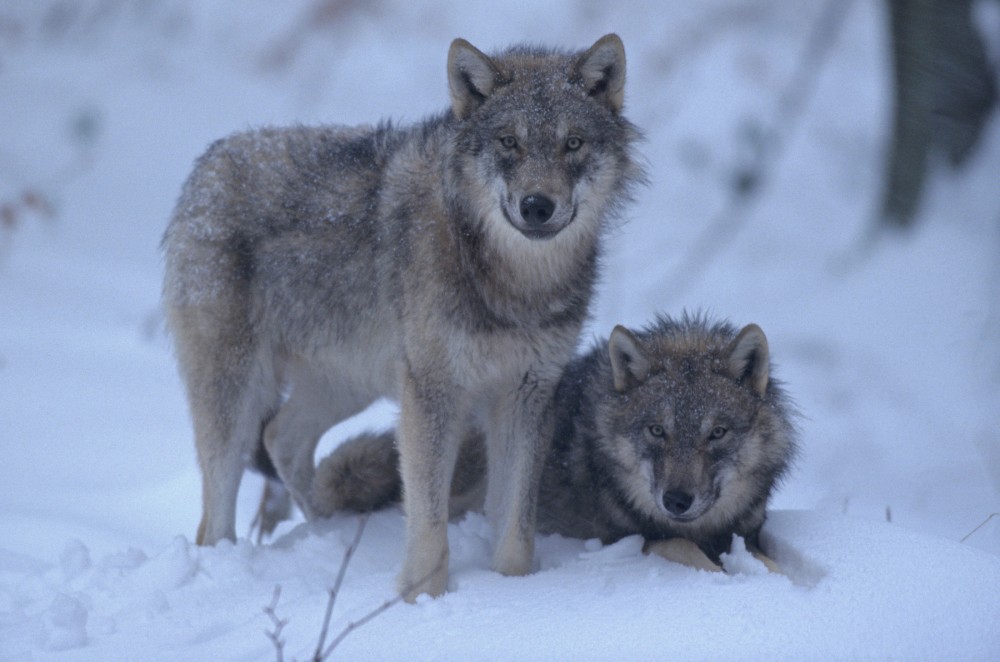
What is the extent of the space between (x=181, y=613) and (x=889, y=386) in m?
5.57

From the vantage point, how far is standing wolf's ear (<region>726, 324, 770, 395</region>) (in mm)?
3984

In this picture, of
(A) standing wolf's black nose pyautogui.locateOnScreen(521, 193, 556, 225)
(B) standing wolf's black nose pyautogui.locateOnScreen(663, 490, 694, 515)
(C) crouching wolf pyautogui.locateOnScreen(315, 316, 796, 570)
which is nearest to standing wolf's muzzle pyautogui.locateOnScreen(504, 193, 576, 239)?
(A) standing wolf's black nose pyautogui.locateOnScreen(521, 193, 556, 225)

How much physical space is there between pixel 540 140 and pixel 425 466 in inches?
52.5

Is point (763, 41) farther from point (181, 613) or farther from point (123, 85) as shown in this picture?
point (181, 613)

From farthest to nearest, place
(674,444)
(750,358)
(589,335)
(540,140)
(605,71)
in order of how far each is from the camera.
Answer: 1. (589,335)
2. (750,358)
3. (605,71)
4. (674,444)
5. (540,140)

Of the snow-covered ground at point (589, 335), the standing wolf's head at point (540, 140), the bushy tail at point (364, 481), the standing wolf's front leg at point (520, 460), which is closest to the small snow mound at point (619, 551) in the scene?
the snow-covered ground at point (589, 335)

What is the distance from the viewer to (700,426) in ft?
12.6

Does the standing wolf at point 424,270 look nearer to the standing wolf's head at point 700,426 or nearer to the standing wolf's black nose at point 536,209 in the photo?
the standing wolf's black nose at point 536,209

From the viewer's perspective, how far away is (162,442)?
7.18m

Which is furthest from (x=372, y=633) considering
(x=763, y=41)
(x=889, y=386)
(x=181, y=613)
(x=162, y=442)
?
(x=763, y=41)

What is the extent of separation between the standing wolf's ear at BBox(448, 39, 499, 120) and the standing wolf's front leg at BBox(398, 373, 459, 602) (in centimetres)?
110

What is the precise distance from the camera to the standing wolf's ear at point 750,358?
3984 mm

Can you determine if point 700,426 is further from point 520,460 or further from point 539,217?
point 539,217

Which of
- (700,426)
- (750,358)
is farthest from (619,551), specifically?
(750,358)
